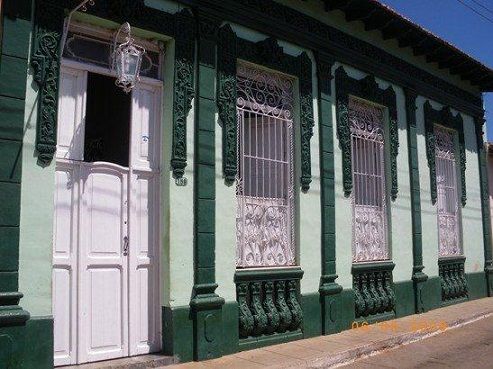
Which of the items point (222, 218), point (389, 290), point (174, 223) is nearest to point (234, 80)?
point (222, 218)

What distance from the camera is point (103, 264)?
18.0 ft

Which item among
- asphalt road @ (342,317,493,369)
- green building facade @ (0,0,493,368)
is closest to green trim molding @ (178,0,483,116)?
green building facade @ (0,0,493,368)

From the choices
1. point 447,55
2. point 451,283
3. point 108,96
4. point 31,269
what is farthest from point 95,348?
point 447,55

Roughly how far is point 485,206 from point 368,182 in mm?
4624

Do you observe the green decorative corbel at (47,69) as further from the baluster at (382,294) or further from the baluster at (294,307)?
the baluster at (382,294)

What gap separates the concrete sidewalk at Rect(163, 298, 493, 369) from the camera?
5903mm

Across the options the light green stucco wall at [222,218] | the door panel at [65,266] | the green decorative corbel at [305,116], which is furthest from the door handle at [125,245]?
the green decorative corbel at [305,116]

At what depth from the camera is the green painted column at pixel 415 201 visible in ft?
31.1

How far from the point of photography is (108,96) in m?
6.20

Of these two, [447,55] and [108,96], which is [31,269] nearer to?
[108,96]

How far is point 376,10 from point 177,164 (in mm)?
4430

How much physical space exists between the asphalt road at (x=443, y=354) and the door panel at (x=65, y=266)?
9.87 feet

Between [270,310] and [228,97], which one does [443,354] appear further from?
[228,97]

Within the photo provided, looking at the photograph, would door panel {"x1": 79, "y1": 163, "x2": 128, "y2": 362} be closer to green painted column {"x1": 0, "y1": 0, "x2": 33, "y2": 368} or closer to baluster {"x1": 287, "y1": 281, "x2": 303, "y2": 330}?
green painted column {"x1": 0, "y1": 0, "x2": 33, "y2": 368}
